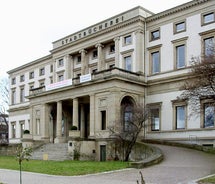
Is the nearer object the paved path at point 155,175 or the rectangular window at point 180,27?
the paved path at point 155,175

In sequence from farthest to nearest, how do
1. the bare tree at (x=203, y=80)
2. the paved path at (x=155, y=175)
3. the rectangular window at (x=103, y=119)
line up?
the rectangular window at (x=103, y=119) < the bare tree at (x=203, y=80) < the paved path at (x=155, y=175)

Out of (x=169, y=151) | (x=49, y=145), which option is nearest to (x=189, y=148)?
(x=169, y=151)

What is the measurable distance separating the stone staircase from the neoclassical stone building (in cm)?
179

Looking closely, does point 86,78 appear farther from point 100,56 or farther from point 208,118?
point 208,118

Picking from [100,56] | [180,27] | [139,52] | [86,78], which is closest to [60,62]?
[100,56]

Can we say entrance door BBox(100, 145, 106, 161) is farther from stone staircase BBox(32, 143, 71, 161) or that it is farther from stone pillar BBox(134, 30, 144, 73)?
stone pillar BBox(134, 30, 144, 73)

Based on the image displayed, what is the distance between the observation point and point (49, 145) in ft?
144

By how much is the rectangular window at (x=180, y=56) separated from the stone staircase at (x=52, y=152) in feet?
48.6

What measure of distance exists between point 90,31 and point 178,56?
13.3 metres

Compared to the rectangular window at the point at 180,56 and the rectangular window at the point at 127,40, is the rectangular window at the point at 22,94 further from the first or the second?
the rectangular window at the point at 180,56

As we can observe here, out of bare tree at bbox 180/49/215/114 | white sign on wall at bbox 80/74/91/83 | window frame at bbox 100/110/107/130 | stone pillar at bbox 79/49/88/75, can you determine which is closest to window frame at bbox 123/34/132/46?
white sign on wall at bbox 80/74/91/83

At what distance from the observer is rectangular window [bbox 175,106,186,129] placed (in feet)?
127

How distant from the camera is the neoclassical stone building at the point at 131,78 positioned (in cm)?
3769

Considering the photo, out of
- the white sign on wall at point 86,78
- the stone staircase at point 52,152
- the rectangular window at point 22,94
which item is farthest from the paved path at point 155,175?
the rectangular window at point 22,94
